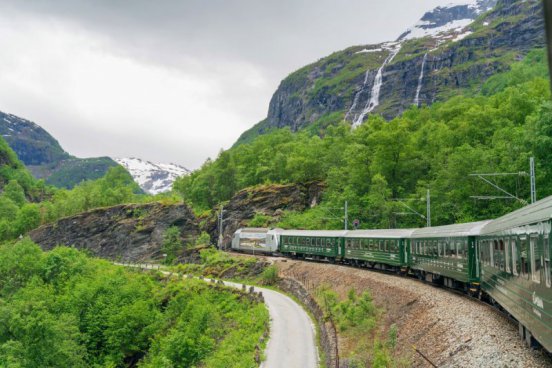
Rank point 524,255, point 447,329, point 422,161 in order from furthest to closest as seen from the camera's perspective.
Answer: point 422,161, point 447,329, point 524,255

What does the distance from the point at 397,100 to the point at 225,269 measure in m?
134

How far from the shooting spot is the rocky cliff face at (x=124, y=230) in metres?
92.6

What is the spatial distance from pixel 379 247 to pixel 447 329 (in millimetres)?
21072

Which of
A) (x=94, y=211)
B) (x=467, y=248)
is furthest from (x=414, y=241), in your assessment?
(x=94, y=211)

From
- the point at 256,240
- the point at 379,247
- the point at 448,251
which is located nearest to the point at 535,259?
the point at 448,251

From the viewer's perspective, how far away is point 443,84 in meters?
180

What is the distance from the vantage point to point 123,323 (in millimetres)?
47812

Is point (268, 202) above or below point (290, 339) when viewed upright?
above

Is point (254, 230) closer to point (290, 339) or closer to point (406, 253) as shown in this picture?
point (406, 253)

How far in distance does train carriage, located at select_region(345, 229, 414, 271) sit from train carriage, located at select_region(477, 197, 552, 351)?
55.4ft

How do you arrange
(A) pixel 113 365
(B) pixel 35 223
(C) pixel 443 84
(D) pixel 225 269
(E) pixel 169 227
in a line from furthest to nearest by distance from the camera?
(C) pixel 443 84
(B) pixel 35 223
(E) pixel 169 227
(D) pixel 225 269
(A) pixel 113 365

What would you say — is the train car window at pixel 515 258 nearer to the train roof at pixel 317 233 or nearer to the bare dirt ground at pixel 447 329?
the bare dirt ground at pixel 447 329

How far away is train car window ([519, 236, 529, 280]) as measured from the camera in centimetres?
1278

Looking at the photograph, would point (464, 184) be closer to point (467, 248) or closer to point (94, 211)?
point (467, 248)
